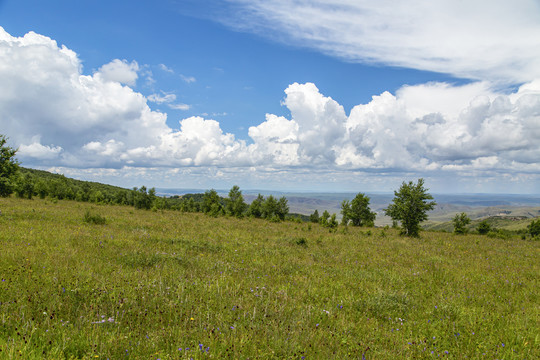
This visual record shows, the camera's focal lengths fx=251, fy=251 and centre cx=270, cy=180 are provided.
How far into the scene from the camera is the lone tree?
2520 centimetres

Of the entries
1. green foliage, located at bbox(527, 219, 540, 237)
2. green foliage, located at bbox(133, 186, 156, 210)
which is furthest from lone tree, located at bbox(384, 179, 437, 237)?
green foliage, located at bbox(133, 186, 156, 210)

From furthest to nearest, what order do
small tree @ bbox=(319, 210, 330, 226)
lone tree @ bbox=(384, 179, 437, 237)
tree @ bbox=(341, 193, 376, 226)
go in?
tree @ bbox=(341, 193, 376, 226), small tree @ bbox=(319, 210, 330, 226), lone tree @ bbox=(384, 179, 437, 237)

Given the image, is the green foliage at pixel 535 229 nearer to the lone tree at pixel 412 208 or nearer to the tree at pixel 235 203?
the lone tree at pixel 412 208

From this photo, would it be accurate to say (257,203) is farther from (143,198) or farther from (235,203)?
(143,198)

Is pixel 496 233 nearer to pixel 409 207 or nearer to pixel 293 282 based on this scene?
pixel 409 207

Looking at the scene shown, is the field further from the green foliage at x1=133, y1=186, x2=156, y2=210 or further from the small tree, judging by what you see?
the green foliage at x1=133, y1=186, x2=156, y2=210

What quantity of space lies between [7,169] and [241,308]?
1806 centimetres

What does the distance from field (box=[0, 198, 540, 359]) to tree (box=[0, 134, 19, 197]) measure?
763cm

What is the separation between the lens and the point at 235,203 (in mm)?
46562

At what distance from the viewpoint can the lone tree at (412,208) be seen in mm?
25203

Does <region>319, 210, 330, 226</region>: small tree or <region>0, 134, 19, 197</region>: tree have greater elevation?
<region>0, 134, 19, 197</region>: tree

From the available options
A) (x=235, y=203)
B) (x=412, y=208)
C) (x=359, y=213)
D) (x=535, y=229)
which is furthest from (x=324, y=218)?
(x=535, y=229)

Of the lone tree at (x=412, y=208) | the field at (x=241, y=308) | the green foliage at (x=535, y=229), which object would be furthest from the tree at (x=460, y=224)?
the field at (x=241, y=308)

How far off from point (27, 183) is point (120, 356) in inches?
1939
